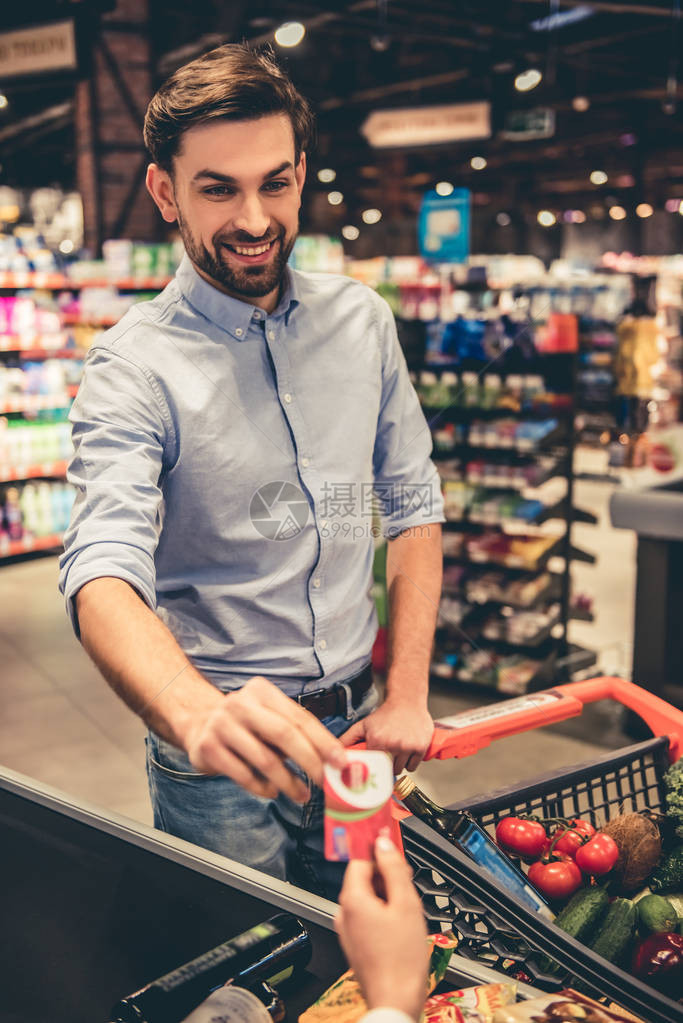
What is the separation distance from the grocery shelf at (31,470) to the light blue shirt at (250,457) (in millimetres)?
5636

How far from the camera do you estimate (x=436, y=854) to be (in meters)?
1.19

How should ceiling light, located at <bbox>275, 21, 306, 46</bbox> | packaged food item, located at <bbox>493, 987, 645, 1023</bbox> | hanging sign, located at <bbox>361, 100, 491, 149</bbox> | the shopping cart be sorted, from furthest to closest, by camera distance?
1. hanging sign, located at <bbox>361, 100, 491, 149</bbox>
2. ceiling light, located at <bbox>275, 21, 306, 46</bbox>
3. the shopping cart
4. packaged food item, located at <bbox>493, 987, 645, 1023</bbox>

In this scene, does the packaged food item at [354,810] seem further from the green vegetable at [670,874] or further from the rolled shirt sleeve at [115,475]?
the green vegetable at [670,874]

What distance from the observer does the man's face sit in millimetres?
1332

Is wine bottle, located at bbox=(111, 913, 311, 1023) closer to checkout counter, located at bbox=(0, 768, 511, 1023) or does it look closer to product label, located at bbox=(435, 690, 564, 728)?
checkout counter, located at bbox=(0, 768, 511, 1023)

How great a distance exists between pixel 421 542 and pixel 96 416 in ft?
2.10

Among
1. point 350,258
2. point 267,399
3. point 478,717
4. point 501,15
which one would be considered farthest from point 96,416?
point 350,258

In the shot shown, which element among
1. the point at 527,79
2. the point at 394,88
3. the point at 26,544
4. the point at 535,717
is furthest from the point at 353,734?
the point at 394,88

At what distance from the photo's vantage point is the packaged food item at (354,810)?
2.60 feet

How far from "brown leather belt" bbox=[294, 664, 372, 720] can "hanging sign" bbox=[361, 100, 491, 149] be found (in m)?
5.80

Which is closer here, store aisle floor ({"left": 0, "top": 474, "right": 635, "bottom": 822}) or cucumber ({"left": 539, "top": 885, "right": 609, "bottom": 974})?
cucumber ({"left": 539, "top": 885, "right": 609, "bottom": 974})

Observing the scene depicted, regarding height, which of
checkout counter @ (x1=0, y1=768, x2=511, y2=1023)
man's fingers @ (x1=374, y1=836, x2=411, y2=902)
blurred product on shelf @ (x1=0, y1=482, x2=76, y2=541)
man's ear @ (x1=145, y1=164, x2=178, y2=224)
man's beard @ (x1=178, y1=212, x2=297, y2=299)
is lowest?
blurred product on shelf @ (x1=0, y1=482, x2=76, y2=541)

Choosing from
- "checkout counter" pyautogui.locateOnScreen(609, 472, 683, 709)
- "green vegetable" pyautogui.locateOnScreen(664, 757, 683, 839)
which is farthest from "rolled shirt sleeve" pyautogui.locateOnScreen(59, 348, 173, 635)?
"checkout counter" pyautogui.locateOnScreen(609, 472, 683, 709)

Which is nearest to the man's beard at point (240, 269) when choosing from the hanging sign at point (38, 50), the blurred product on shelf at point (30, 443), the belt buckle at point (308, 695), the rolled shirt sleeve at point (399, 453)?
the rolled shirt sleeve at point (399, 453)
